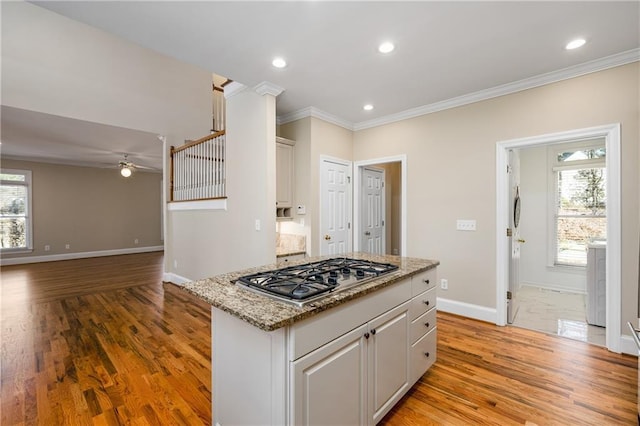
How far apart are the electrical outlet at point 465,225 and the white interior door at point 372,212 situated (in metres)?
1.47

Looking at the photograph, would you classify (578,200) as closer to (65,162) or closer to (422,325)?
(422,325)

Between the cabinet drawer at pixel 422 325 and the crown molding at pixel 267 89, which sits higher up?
the crown molding at pixel 267 89

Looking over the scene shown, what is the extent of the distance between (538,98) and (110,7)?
3.80 meters

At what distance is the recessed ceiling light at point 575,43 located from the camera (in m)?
2.25

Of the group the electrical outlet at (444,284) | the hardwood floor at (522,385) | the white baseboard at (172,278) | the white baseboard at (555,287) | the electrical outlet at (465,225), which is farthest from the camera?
the white baseboard at (172,278)

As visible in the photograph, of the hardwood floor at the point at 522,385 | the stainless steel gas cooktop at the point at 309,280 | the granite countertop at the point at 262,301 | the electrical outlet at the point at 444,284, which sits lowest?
the hardwood floor at the point at 522,385

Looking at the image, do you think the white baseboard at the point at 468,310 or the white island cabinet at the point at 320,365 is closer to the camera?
the white island cabinet at the point at 320,365

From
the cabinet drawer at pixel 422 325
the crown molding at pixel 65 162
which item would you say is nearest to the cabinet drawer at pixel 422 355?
the cabinet drawer at pixel 422 325

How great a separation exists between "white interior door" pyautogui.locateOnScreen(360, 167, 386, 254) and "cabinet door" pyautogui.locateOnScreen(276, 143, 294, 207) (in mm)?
1269

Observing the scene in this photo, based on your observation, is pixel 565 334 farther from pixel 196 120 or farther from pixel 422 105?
pixel 196 120

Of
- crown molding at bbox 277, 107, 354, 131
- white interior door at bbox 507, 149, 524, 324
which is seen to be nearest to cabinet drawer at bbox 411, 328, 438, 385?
white interior door at bbox 507, 149, 524, 324

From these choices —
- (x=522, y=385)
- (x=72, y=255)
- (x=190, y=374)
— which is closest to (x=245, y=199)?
(x=190, y=374)

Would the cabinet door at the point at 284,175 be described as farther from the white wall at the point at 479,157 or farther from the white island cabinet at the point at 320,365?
the white island cabinet at the point at 320,365

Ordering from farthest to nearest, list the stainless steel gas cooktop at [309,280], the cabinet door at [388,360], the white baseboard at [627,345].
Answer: the white baseboard at [627,345] → the cabinet door at [388,360] → the stainless steel gas cooktop at [309,280]
